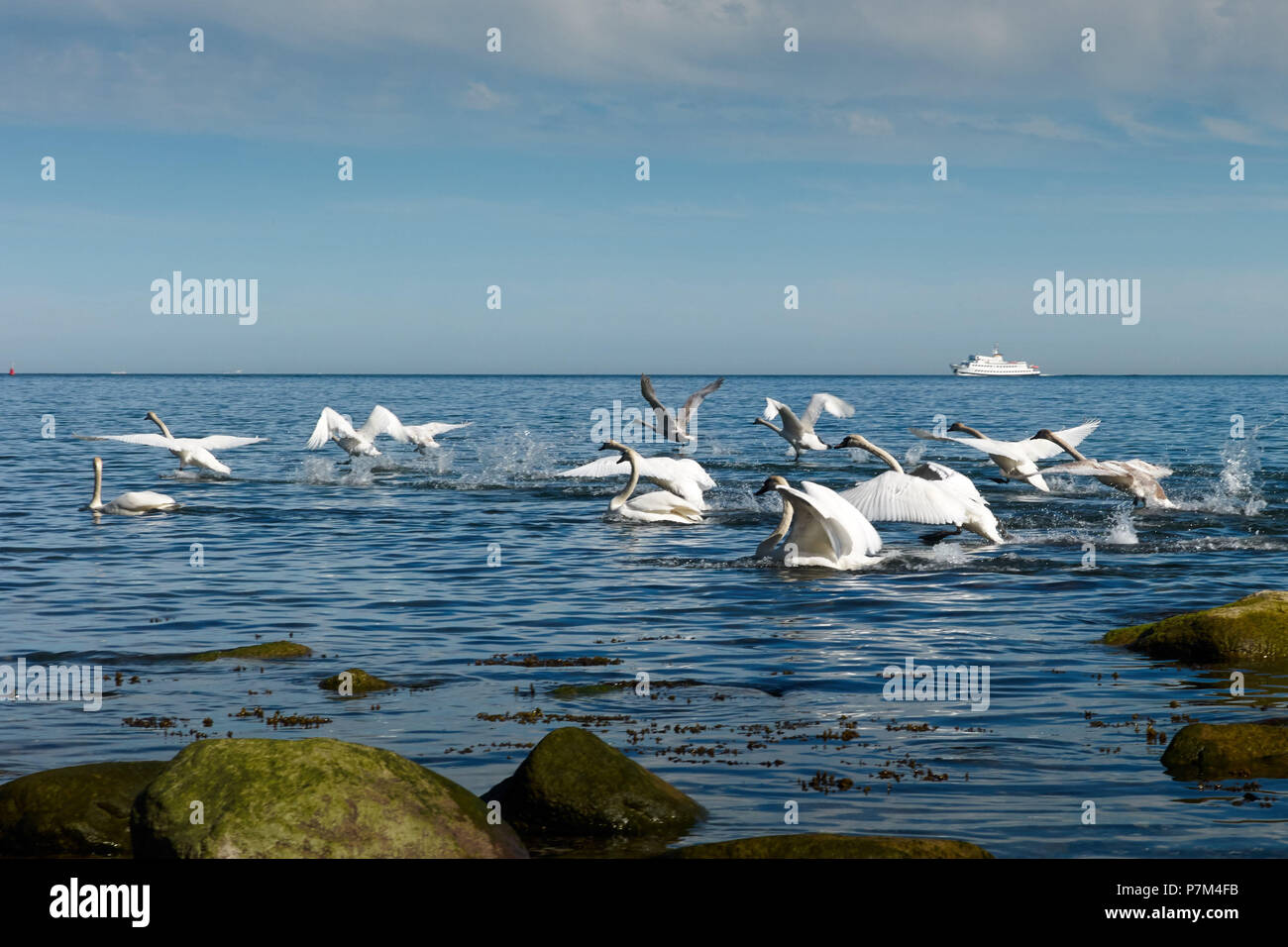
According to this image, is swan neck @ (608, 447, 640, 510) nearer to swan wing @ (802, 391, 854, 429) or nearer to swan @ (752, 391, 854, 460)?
swan @ (752, 391, 854, 460)

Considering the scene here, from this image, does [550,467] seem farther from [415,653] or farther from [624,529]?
[415,653]

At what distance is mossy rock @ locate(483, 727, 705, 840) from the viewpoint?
774 centimetres

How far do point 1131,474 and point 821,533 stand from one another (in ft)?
28.8

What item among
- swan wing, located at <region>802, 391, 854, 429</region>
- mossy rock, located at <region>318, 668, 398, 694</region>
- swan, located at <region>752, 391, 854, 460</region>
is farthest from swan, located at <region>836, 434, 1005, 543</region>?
swan, located at <region>752, 391, 854, 460</region>

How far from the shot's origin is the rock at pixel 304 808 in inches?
256

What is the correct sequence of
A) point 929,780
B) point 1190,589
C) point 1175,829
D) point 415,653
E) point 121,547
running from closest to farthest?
point 1175,829 < point 929,780 < point 415,653 < point 1190,589 < point 121,547

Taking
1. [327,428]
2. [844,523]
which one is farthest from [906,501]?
[327,428]

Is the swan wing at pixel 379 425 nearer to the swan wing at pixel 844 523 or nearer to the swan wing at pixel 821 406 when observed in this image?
the swan wing at pixel 821 406

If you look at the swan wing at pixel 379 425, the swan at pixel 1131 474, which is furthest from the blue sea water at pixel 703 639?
the swan wing at pixel 379 425

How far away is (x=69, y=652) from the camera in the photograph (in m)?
12.9

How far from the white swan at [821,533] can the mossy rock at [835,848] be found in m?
9.95

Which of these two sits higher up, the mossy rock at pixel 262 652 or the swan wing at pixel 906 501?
the swan wing at pixel 906 501
